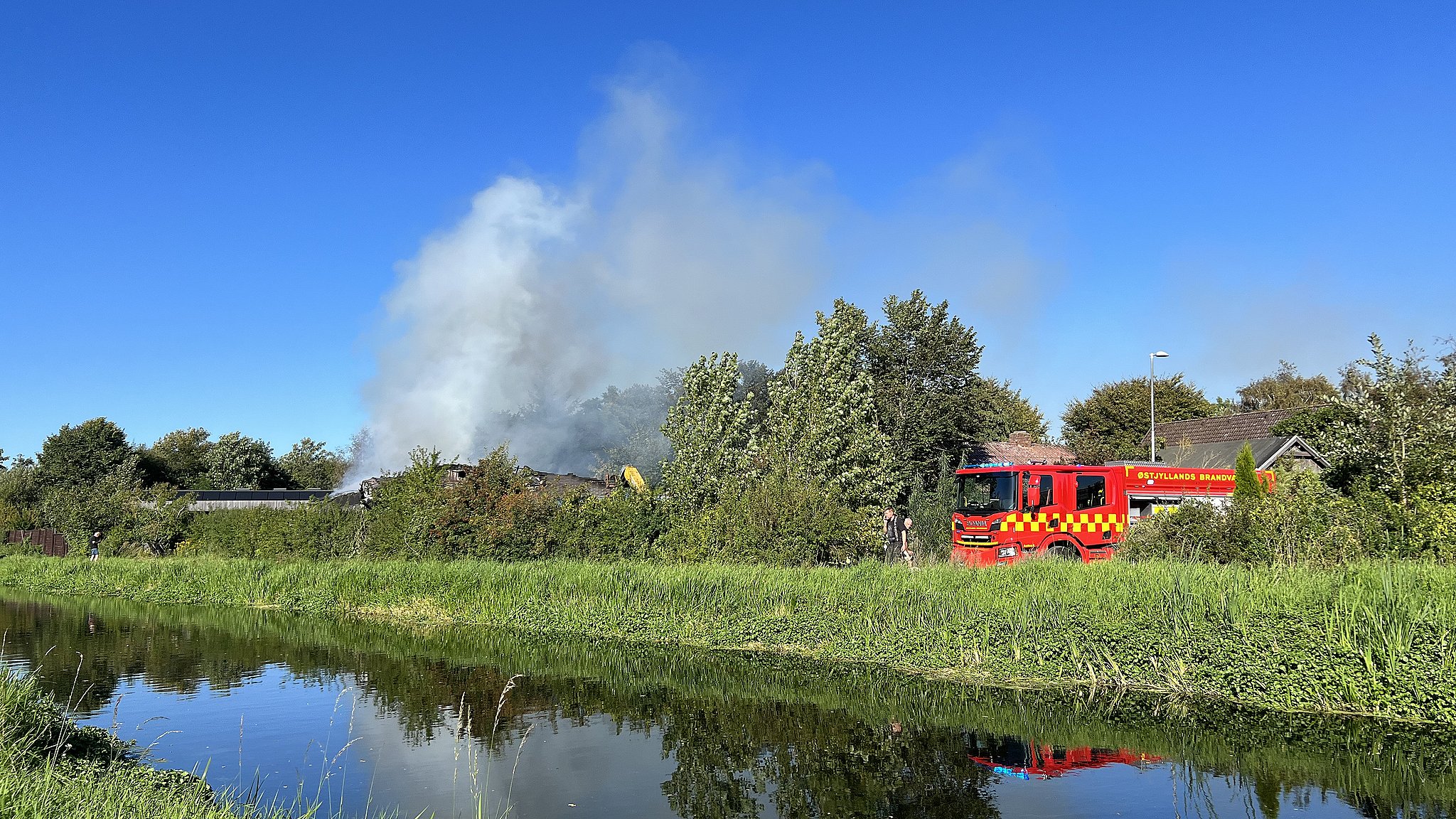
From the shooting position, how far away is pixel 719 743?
1040 cm

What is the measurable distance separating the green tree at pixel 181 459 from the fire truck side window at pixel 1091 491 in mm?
57495

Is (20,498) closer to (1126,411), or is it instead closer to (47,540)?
(47,540)

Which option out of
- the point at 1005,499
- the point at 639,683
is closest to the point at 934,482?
the point at 1005,499

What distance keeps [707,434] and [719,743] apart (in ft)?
60.8

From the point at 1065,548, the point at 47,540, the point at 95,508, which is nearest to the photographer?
the point at 1065,548

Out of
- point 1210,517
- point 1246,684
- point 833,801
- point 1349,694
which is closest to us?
point 833,801

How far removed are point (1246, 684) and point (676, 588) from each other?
9.01 m

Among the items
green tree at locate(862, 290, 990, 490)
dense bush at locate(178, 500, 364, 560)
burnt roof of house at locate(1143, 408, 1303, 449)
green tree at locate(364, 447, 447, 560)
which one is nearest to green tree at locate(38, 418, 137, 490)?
dense bush at locate(178, 500, 364, 560)

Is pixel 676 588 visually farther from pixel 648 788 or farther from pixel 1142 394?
pixel 1142 394

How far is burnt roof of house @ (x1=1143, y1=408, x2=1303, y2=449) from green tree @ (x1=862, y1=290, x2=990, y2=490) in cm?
1134

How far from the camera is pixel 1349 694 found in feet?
33.1

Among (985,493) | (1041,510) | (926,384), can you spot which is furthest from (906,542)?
(926,384)

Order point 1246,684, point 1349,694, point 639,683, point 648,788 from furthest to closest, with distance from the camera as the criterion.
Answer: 1. point 639,683
2. point 1246,684
3. point 1349,694
4. point 648,788

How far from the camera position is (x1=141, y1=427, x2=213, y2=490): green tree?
6531cm
